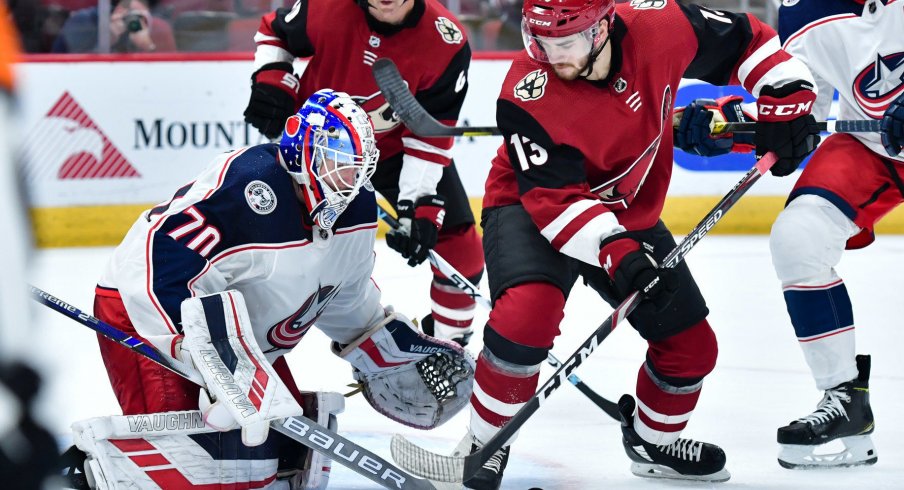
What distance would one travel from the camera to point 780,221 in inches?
106

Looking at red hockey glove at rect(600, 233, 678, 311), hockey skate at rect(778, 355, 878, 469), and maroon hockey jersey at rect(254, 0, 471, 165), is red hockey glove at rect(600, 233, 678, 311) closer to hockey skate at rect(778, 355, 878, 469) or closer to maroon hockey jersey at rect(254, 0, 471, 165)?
hockey skate at rect(778, 355, 878, 469)

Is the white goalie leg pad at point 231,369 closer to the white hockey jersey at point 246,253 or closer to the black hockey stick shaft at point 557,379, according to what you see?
the white hockey jersey at point 246,253

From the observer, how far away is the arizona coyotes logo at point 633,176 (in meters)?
2.47

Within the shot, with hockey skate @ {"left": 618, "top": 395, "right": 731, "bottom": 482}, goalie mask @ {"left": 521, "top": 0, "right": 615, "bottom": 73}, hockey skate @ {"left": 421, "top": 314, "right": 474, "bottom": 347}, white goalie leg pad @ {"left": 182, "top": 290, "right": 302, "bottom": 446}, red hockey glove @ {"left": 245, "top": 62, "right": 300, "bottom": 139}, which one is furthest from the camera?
hockey skate @ {"left": 421, "top": 314, "right": 474, "bottom": 347}

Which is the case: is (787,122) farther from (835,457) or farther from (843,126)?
(835,457)

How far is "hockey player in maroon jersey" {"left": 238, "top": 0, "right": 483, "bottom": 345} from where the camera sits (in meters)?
3.37

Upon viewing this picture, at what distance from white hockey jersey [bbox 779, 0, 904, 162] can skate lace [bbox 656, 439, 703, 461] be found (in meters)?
0.83

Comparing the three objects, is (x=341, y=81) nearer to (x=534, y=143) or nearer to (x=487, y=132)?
(x=487, y=132)

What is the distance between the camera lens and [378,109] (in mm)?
3465

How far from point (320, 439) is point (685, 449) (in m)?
0.94

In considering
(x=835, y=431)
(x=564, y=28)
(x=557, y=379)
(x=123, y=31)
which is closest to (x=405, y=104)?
(x=564, y=28)

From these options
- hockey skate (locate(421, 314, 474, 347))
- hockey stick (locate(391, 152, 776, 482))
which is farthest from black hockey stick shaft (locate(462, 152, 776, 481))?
hockey skate (locate(421, 314, 474, 347))

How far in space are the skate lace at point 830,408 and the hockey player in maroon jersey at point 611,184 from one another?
0.80 ft

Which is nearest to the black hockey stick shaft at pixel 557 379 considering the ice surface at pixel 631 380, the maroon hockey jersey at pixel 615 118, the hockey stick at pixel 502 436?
the hockey stick at pixel 502 436
